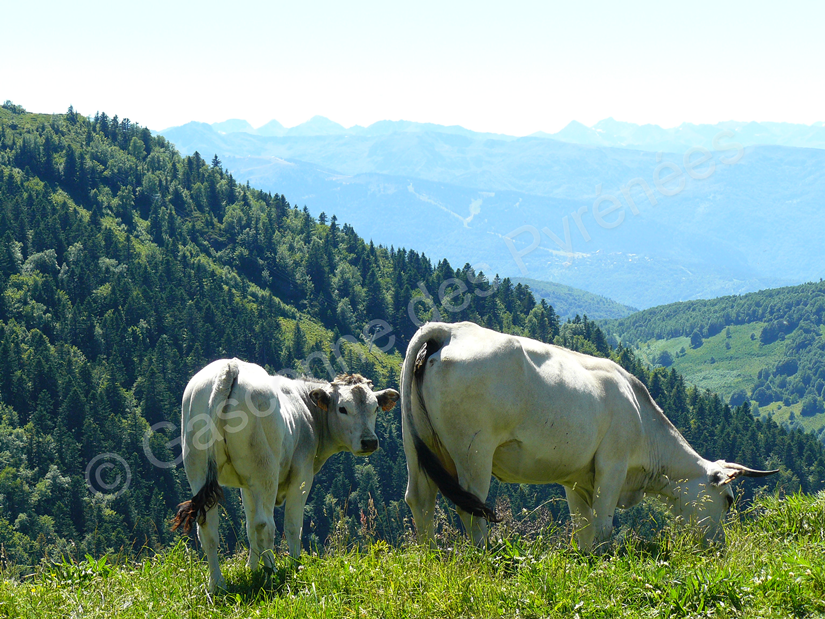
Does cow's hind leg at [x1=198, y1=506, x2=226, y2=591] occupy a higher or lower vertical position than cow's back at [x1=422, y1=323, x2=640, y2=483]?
lower

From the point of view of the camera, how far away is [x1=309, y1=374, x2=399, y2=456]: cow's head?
12.5 metres

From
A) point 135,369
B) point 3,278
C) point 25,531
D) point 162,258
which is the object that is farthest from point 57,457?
point 162,258

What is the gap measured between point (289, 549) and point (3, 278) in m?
177

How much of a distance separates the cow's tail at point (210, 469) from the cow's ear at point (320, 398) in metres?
2.36

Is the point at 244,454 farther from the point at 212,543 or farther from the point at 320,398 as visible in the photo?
the point at 320,398

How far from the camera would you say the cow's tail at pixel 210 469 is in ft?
30.2

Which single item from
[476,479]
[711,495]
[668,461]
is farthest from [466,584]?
[711,495]

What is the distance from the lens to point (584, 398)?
36.9 feet

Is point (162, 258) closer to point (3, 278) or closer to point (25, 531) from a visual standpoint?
point (3, 278)

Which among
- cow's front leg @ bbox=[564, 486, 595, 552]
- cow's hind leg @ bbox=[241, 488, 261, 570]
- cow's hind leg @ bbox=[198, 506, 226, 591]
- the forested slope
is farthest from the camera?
the forested slope

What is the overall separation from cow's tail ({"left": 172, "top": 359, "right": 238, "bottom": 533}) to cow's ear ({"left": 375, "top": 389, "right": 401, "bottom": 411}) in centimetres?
342

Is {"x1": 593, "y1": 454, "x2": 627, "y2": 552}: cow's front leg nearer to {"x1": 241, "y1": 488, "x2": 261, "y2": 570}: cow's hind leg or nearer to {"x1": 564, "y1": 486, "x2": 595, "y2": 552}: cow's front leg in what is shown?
{"x1": 564, "y1": 486, "x2": 595, "y2": 552}: cow's front leg

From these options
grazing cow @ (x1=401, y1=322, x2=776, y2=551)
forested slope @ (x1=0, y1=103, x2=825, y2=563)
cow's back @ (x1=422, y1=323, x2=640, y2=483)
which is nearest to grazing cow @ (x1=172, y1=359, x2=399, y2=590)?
grazing cow @ (x1=401, y1=322, x2=776, y2=551)

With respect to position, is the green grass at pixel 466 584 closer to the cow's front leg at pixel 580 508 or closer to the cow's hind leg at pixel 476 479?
the cow's hind leg at pixel 476 479
